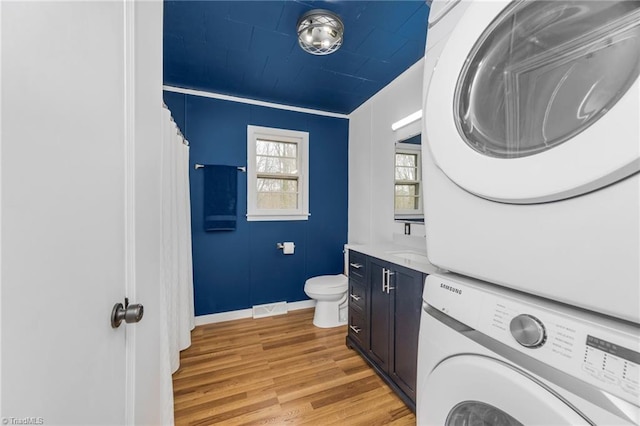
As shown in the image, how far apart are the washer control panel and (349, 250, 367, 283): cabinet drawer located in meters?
1.30

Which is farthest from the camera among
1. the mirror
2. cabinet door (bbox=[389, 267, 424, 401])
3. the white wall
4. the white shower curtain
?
the white wall

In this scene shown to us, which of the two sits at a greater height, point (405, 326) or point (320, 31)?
point (320, 31)

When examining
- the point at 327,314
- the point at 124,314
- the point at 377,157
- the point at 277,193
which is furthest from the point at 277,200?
the point at 124,314

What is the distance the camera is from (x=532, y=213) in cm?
52

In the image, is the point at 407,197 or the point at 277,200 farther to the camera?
the point at 277,200

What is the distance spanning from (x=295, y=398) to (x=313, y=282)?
1073 mm

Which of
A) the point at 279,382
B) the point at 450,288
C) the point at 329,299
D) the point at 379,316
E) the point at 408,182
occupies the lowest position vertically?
the point at 279,382

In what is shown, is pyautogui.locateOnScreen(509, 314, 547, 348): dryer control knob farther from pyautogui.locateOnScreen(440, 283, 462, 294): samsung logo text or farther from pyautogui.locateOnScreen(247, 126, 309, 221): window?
pyautogui.locateOnScreen(247, 126, 309, 221): window

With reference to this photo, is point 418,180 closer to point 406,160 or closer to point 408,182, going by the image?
point 408,182

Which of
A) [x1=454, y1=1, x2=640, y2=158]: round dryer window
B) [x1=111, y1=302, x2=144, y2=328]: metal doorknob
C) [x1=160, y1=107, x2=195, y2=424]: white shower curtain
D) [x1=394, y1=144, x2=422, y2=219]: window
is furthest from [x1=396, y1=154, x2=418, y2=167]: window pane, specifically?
[x1=111, y1=302, x2=144, y2=328]: metal doorknob

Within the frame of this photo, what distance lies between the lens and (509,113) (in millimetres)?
636

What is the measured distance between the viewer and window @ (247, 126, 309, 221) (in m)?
2.74

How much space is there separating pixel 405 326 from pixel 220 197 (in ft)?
6.58

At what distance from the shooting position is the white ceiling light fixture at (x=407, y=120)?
2.01 m
